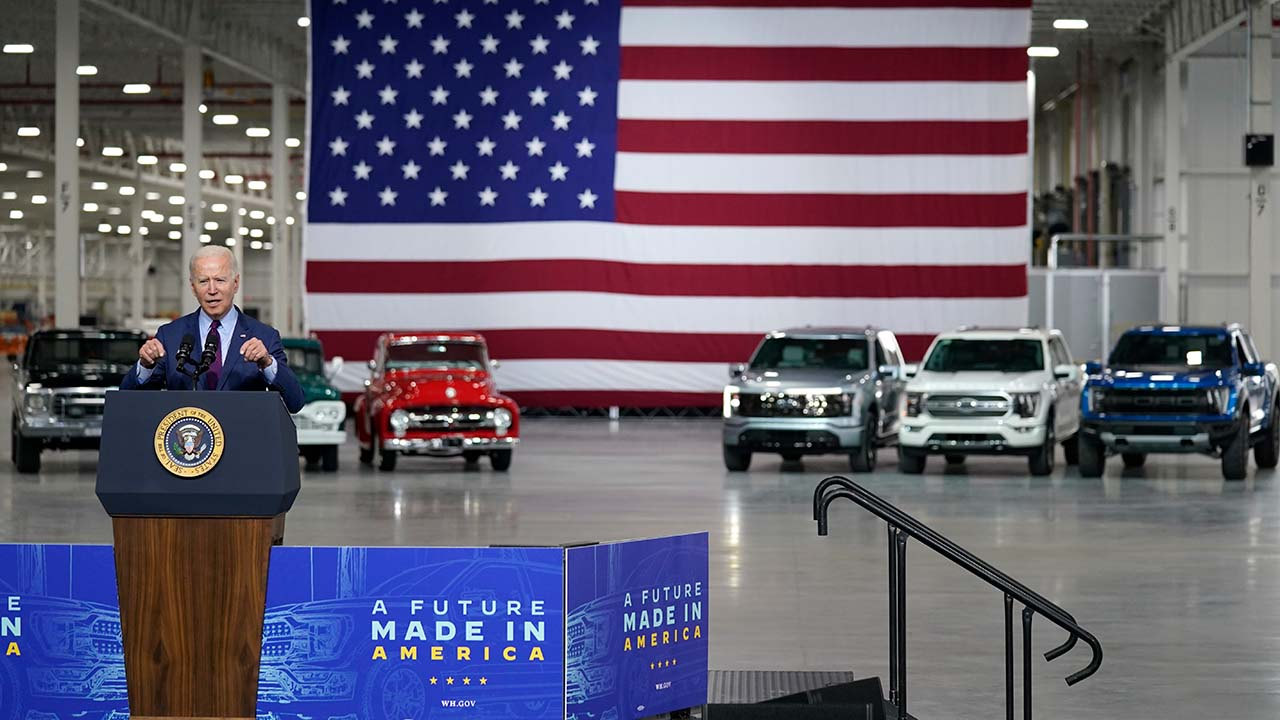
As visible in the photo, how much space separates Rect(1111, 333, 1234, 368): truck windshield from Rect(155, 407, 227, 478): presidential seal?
60.8 ft

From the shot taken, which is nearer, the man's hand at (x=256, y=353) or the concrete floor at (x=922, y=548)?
the man's hand at (x=256, y=353)

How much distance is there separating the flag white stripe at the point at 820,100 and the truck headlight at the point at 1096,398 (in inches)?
516

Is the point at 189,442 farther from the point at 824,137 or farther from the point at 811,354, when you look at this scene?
the point at 824,137

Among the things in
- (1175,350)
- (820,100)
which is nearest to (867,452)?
(1175,350)

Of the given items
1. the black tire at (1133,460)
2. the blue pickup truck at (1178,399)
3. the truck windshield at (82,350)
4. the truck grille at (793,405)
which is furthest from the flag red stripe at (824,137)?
the truck windshield at (82,350)

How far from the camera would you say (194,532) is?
5.61m

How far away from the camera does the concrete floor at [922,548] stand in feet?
30.9

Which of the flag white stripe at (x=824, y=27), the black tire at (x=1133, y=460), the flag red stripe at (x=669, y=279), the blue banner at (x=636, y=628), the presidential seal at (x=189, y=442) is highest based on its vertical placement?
the flag white stripe at (x=824, y=27)

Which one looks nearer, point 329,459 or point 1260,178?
point 329,459

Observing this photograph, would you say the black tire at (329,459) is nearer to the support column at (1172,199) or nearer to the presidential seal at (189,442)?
the presidential seal at (189,442)

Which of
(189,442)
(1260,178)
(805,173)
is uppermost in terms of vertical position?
(805,173)

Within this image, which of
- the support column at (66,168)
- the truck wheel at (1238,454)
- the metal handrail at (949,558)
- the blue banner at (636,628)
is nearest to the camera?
the blue banner at (636,628)

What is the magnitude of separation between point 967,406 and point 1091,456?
5.51 ft

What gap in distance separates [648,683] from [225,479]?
1883mm
